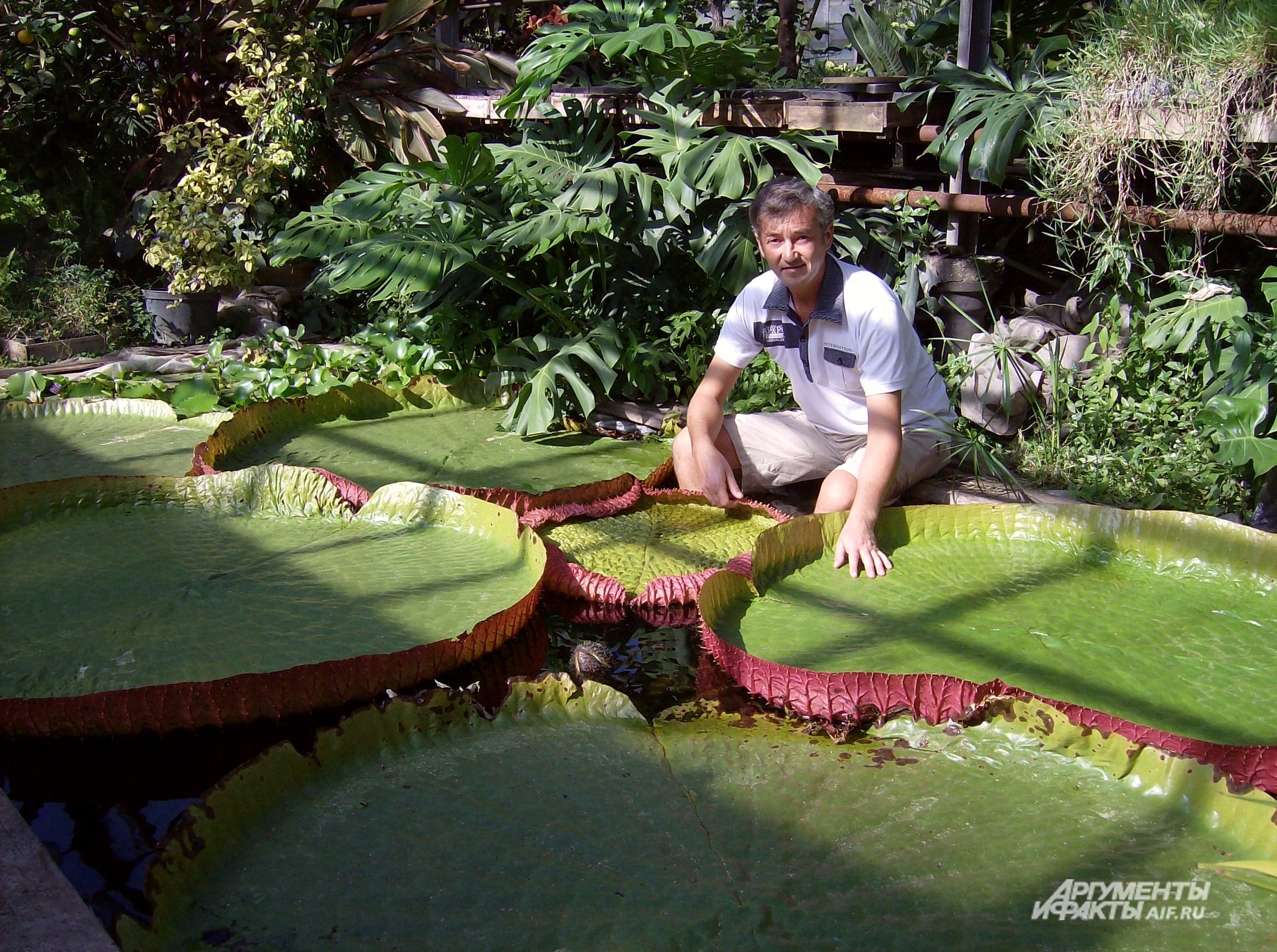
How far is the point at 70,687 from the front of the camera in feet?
6.14

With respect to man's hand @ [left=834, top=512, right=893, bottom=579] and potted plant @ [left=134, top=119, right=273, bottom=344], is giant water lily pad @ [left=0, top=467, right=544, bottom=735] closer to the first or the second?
Answer: man's hand @ [left=834, top=512, right=893, bottom=579]

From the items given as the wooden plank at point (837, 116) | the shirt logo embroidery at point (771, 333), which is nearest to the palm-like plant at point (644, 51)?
the wooden plank at point (837, 116)

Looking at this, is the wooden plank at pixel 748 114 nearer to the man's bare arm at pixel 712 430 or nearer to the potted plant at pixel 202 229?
the man's bare arm at pixel 712 430

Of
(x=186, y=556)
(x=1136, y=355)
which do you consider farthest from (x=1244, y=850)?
(x=186, y=556)

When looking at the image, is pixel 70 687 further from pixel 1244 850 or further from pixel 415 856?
pixel 1244 850

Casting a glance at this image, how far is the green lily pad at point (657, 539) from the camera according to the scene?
2.52 metres

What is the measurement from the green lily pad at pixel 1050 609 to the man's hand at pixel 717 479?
42cm

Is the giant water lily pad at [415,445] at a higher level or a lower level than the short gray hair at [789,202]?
lower

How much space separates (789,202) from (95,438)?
254cm

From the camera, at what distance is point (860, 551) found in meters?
2.34

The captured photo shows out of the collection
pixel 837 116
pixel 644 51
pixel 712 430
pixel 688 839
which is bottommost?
pixel 688 839

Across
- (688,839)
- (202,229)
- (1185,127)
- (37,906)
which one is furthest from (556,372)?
(202,229)

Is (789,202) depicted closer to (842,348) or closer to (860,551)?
(842,348)

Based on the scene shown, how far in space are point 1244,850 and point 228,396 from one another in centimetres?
372
